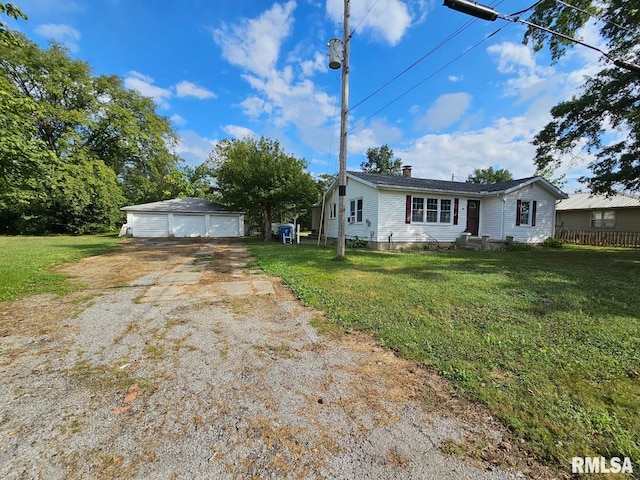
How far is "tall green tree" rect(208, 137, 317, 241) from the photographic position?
1568 centimetres

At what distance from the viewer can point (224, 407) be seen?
209 cm

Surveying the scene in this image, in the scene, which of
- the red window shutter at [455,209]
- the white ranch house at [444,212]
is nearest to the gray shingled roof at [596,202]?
the white ranch house at [444,212]

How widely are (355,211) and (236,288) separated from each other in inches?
380

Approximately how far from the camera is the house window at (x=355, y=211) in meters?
13.8

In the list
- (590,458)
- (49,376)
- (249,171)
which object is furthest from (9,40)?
(249,171)

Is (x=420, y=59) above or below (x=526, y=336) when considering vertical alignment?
above

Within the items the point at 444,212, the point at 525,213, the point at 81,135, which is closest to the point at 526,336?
the point at 444,212

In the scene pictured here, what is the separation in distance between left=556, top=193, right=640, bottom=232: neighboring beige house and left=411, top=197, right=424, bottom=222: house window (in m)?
13.0

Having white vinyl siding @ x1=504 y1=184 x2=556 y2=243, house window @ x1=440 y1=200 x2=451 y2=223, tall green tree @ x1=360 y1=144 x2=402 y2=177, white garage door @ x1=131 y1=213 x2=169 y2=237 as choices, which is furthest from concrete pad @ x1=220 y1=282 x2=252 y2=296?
tall green tree @ x1=360 y1=144 x2=402 y2=177

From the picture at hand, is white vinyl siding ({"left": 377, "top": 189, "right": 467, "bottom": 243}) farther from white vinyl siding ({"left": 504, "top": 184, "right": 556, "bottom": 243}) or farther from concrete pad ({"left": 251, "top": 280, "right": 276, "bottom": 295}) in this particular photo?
concrete pad ({"left": 251, "top": 280, "right": 276, "bottom": 295})

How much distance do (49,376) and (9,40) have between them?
588cm

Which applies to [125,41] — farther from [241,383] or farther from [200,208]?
[241,383]

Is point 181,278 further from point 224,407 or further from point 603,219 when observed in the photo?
point 603,219

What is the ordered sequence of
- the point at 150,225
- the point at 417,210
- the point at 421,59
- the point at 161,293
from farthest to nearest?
the point at 150,225 → the point at 417,210 → the point at 421,59 → the point at 161,293
